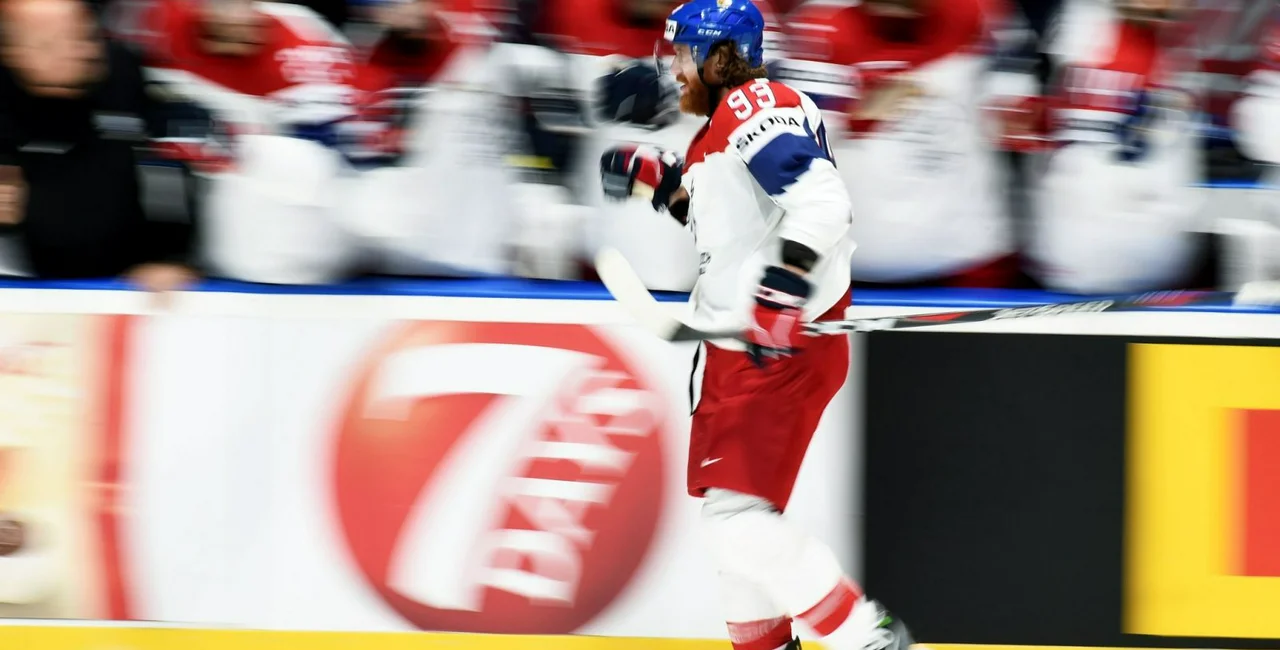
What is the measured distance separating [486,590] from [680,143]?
109 centimetres

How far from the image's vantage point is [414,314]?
136 inches

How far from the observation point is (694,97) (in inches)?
122

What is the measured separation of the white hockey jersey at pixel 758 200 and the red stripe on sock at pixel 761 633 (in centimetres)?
59

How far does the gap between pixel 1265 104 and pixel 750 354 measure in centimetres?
138

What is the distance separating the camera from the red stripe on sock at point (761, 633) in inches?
126

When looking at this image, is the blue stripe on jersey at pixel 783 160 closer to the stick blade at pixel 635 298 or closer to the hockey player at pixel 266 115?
the stick blade at pixel 635 298

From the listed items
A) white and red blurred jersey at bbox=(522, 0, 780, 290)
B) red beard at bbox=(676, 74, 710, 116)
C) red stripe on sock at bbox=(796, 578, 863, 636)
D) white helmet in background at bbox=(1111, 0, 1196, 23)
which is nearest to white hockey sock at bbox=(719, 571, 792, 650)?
red stripe on sock at bbox=(796, 578, 863, 636)

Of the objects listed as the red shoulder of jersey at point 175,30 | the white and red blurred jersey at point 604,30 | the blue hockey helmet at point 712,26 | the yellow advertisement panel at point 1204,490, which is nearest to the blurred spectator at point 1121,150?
the yellow advertisement panel at point 1204,490

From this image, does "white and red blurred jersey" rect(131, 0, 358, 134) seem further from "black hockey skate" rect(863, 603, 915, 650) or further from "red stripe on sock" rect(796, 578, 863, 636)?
"black hockey skate" rect(863, 603, 915, 650)

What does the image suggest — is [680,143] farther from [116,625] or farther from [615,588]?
[116,625]

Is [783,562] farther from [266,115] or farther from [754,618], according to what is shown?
[266,115]

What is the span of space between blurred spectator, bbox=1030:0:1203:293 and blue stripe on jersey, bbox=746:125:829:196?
2.72 ft

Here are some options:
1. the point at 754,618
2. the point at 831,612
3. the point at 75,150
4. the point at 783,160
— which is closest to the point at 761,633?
the point at 754,618

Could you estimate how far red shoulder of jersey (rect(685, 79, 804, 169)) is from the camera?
2.95 m
